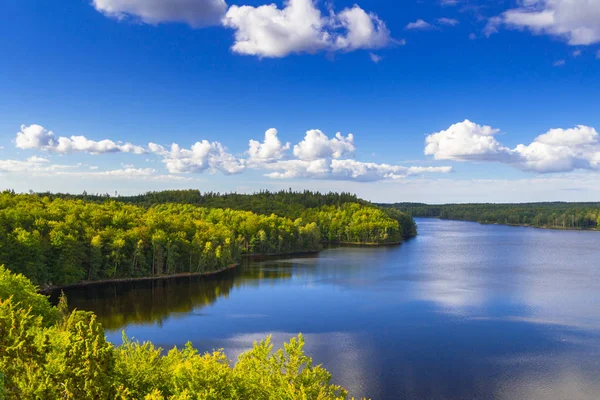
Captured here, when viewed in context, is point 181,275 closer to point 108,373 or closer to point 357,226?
point 108,373

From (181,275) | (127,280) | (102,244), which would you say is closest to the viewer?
(102,244)

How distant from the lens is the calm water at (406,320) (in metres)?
35.5

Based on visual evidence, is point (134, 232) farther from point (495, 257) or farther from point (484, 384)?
point (495, 257)

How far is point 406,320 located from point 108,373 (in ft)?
135

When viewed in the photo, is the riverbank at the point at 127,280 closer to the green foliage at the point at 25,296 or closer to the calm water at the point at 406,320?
the calm water at the point at 406,320

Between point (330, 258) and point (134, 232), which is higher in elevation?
point (134, 232)

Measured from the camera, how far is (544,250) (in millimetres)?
128875

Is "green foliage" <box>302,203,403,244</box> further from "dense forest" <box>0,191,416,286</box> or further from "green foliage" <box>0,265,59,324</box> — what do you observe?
"green foliage" <box>0,265,59,324</box>

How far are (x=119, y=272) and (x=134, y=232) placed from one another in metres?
7.57

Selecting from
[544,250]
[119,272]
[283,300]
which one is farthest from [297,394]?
[544,250]

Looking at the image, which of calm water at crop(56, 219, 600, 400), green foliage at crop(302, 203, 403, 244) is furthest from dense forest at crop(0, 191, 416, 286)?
green foliage at crop(302, 203, 403, 244)

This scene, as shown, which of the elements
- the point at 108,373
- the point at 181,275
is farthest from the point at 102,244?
the point at 108,373

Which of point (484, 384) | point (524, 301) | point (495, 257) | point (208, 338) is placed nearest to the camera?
point (484, 384)

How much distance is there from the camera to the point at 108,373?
17531mm
